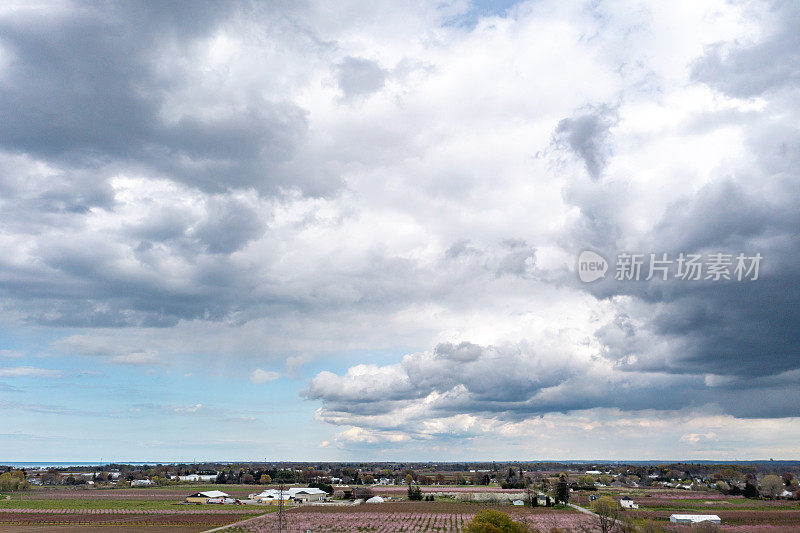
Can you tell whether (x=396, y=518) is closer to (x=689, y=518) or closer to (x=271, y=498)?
(x=689, y=518)

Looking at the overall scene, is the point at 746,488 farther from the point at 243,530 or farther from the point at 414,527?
the point at 243,530

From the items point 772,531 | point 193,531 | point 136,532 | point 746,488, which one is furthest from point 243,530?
point 746,488

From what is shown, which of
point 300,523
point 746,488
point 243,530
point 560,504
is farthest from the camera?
point 746,488

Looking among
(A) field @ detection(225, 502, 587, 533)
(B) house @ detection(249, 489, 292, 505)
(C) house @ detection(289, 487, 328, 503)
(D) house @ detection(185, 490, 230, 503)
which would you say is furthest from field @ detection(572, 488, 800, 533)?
(D) house @ detection(185, 490, 230, 503)

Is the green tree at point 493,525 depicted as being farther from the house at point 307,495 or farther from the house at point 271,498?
the house at point 307,495

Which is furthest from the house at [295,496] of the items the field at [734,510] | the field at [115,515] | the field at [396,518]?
the field at [734,510]

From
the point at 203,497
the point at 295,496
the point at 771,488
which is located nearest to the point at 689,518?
the point at 771,488
